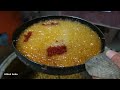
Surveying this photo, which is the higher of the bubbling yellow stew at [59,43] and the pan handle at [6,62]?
the bubbling yellow stew at [59,43]

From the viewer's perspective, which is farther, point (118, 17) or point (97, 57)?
point (118, 17)

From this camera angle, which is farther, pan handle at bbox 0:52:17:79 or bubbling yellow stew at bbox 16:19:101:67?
pan handle at bbox 0:52:17:79

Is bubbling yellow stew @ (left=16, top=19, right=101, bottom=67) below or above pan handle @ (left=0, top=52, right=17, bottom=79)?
above

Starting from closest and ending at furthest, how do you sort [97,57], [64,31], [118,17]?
[97,57] < [64,31] < [118,17]

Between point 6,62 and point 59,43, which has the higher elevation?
point 59,43

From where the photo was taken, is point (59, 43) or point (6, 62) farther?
point (6, 62)

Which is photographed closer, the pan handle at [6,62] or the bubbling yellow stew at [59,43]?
the bubbling yellow stew at [59,43]
